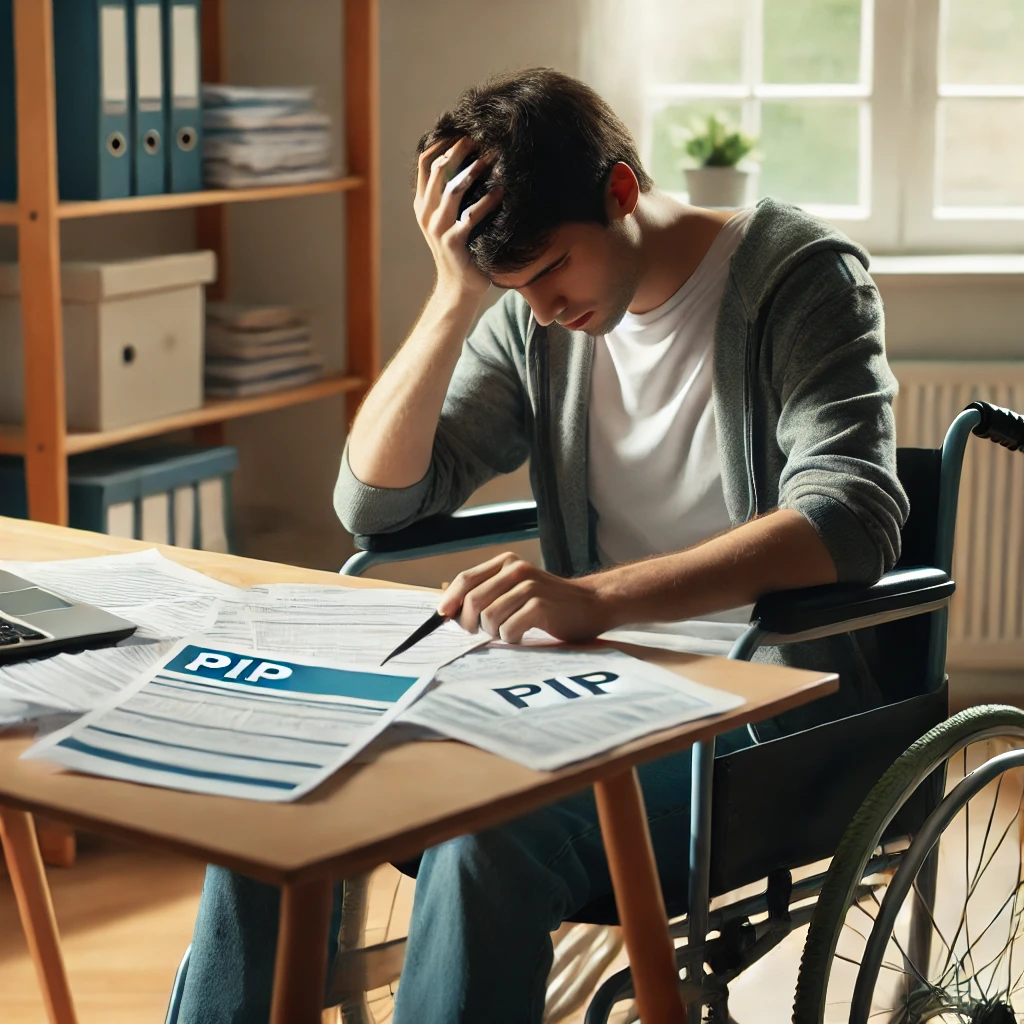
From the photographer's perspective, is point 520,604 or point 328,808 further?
point 520,604

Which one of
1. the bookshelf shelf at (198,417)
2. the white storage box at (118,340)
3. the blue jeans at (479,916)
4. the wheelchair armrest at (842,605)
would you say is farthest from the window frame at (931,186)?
the blue jeans at (479,916)

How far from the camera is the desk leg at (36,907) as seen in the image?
1379 millimetres

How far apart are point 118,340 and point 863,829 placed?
162cm

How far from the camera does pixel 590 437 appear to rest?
5.40 feet

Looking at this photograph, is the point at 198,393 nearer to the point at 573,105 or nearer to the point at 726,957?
the point at 573,105

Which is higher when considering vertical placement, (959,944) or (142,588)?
(142,588)

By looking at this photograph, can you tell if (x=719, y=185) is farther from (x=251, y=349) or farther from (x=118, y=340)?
(x=118, y=340)

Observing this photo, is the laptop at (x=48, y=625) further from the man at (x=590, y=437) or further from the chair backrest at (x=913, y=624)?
the chair backrest at (x=913, y=624)

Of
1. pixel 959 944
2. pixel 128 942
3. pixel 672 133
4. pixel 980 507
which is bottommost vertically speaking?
pixel 128 942

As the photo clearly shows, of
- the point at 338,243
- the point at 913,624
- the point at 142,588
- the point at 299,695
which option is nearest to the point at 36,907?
the point at 142,588

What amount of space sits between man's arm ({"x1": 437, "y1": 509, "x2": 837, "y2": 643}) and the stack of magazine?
1.56m

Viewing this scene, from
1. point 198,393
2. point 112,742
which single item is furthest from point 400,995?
point 198,393

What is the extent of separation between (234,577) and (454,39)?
195 centimetres

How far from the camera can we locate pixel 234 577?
1271 mm
